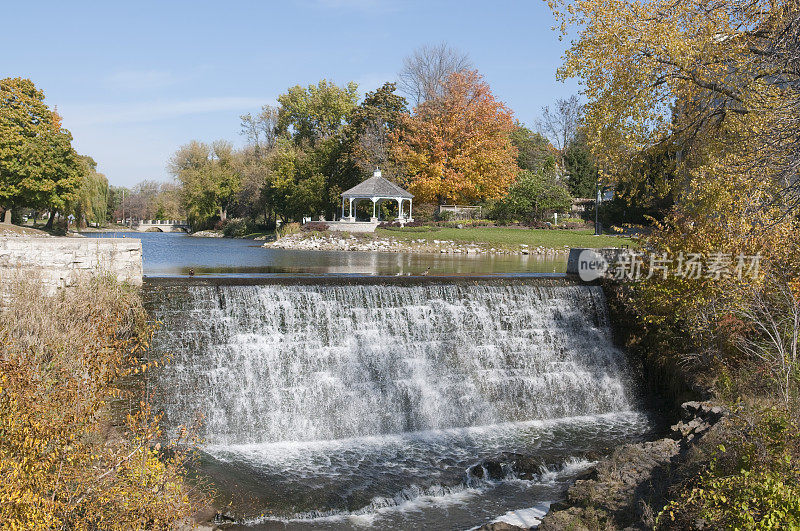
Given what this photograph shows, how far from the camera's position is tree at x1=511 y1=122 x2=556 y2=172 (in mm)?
50884

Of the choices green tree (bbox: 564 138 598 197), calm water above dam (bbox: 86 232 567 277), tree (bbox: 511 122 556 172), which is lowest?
calm water above dam (bbox: 86 232 567 277)

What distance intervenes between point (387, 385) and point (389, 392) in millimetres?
129

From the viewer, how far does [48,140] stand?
110 ft

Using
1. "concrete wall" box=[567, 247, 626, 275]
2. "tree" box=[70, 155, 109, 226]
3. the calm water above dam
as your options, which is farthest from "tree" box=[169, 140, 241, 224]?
"concrete wall" box=[567, 247, 626, 275]

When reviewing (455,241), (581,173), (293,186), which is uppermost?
(581,173)

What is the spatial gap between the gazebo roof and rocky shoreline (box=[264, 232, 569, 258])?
10.4 feet

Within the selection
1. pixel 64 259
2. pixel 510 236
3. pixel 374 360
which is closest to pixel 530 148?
pixel 510 236

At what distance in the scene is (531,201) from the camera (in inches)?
1527

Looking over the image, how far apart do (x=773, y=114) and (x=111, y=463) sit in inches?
380

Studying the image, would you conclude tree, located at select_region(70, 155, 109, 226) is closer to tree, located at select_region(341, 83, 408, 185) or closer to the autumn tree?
tree, located at select_region(341, 83, 408, 185)

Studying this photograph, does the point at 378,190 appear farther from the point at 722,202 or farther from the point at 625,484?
the point at 625,484

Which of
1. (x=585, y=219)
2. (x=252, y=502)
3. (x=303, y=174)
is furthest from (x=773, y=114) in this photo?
(x=303, y=174)

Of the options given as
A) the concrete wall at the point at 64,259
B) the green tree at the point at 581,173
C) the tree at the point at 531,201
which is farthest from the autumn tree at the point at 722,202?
the green tree at the point at 581,173

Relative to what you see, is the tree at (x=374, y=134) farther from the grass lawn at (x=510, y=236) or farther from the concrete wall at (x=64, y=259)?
the concrete wall at (x=64, y=259)
